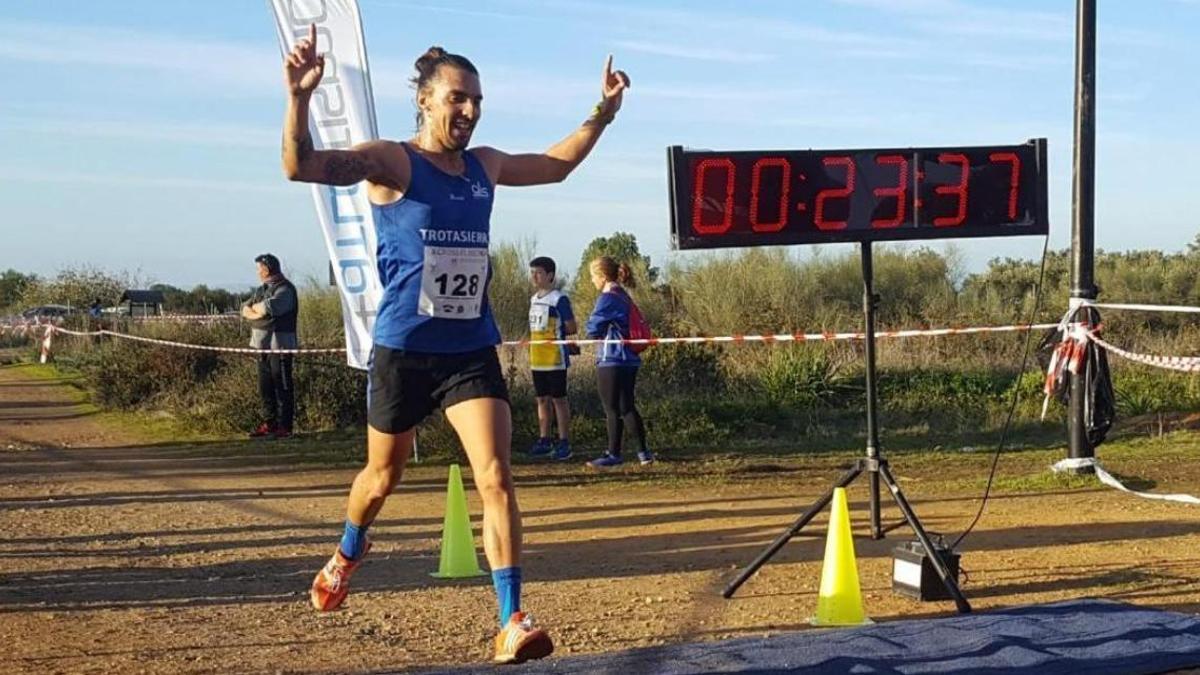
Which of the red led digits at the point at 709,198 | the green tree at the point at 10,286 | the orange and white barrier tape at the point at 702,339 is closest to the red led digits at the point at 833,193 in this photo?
the red led digits at the point at 709,198

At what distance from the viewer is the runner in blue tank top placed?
213 inches

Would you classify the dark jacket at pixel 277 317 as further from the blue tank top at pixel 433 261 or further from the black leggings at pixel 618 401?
the blue tank top at pixel 433 261

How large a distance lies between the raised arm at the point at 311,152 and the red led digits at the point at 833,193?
2.77 m

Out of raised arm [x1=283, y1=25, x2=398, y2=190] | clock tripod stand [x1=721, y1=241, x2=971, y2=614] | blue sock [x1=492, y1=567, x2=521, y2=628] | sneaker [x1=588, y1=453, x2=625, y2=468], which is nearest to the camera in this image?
raised arm [x1=283, y1=25, x2=398, y2=190]

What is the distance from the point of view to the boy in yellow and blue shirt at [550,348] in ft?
44.9

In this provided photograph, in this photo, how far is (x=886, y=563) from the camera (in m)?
8.19

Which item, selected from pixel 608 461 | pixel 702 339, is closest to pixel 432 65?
pixel 608 461

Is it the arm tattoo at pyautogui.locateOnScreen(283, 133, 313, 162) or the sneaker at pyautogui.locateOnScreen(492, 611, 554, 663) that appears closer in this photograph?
the arm tattoo at pyautogui.locateOnScreen(283, 133, 313, 162)

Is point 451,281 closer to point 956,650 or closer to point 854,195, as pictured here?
point 956,650

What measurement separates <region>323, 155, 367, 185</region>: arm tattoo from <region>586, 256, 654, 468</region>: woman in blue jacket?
25.2 feet

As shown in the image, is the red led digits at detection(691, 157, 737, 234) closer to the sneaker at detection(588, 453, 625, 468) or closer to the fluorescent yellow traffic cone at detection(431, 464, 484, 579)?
the fluorescent yellow traffic cone at detection(431, 464, 484, 579)

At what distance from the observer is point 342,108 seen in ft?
38.5

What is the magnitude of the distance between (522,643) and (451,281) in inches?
56.4

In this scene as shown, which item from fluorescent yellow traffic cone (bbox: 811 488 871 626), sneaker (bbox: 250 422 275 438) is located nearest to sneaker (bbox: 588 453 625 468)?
sneaker (bbox: 250 422 275 438)
